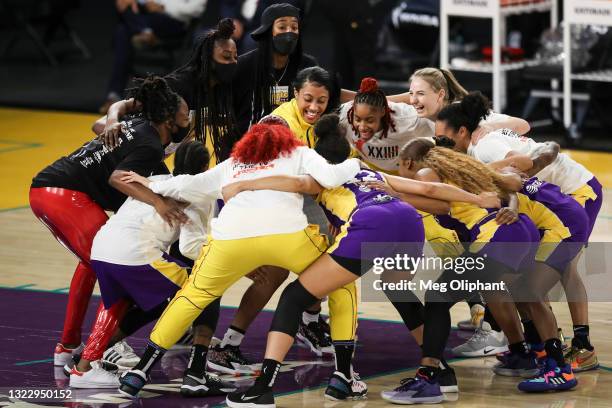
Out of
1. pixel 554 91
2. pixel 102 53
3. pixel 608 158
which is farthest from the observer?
pixel 102 53

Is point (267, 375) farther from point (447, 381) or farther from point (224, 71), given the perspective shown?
point (224, 71)

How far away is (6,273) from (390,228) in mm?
3622

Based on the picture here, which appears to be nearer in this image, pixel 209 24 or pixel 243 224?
pixel 243 224

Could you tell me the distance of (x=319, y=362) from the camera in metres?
7.09

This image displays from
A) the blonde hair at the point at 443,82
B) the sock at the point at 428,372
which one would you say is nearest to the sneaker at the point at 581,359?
the sock at the point at 428,372

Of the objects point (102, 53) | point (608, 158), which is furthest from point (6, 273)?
point (102, 53)

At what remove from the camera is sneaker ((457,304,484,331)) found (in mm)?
7688

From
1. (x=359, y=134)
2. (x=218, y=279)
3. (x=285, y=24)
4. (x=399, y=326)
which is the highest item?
(x=285, y=24)

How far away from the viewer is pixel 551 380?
6434 millimetres

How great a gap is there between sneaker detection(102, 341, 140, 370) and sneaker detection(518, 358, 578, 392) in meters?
1.93

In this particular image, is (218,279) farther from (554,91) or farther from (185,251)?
(554,91)

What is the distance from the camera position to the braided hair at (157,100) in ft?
22.0

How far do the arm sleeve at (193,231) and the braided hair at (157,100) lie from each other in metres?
0.48

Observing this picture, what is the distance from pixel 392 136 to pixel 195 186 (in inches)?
53.3
